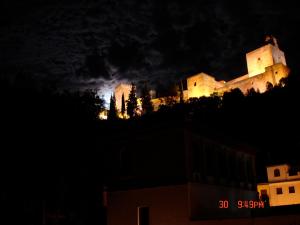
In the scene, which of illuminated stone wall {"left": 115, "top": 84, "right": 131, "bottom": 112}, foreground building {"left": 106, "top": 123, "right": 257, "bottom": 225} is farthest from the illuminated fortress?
foreground building {"left": 106, "top": 123, "right": 257, "bottom": 225}

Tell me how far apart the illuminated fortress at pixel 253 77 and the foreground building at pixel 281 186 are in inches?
1730

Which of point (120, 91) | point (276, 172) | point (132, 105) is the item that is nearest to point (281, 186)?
point (276, 172)

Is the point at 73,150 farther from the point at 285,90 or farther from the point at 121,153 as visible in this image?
the point at 285,90

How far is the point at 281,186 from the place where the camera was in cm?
4703

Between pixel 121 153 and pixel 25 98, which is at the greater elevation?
pixel 25 98

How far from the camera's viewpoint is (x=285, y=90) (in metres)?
69.6

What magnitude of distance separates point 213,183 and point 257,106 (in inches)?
1845

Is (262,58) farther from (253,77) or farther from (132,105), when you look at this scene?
(132,105)

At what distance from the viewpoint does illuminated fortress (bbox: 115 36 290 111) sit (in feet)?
293

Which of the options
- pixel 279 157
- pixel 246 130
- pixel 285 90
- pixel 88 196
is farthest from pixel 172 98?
pixel 88 196

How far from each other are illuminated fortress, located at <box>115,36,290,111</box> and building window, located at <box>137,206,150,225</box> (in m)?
74.9

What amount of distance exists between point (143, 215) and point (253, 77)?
78485 mm

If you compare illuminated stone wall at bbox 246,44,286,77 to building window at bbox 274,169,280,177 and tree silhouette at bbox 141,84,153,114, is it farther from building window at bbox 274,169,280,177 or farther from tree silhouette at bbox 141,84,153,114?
building window at bbox 274,169,280,177

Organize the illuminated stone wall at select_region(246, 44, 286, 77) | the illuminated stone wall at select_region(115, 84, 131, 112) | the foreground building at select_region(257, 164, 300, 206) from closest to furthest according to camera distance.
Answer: the foreground building at select_region(257, 164, 300, 206) → the illuminated stone wall at select_region(246, 44, 286, 77) → the illuminated stone wall at select_region(115, 84, 131, 112)
